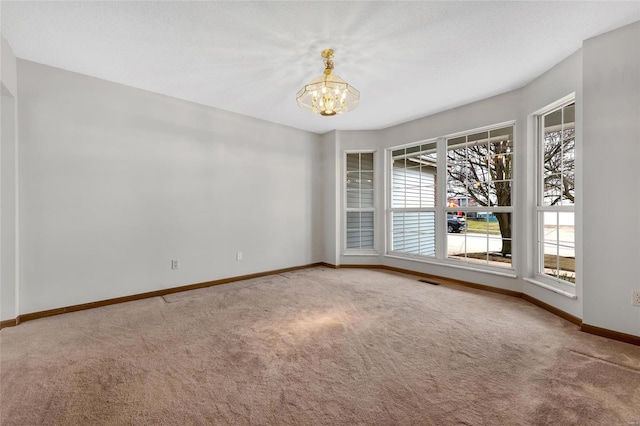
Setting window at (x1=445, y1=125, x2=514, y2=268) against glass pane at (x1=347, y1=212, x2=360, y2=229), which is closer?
window at (x1=445, y1=125, x2=514, y2=268)

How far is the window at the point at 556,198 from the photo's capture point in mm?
3029

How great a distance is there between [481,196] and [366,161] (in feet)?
7.12

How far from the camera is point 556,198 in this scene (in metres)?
3.21

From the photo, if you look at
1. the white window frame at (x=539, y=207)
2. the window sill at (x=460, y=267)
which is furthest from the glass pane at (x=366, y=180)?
the white window frame at (x=539, y=207)

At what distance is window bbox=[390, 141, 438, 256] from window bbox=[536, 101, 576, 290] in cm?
150

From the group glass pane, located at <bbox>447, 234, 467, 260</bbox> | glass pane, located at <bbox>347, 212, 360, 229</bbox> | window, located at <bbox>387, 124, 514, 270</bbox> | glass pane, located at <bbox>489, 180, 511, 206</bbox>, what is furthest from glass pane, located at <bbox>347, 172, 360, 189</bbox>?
glass pane, located at <bbox>489, 180, 511, 206</bbox>

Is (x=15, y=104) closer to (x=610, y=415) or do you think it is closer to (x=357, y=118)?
(x=357, y=118)

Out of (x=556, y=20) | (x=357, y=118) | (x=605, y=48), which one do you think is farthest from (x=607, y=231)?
(x=357, y=118)

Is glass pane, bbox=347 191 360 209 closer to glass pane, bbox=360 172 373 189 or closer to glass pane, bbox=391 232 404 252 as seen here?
glass pane, bbox=360 172 373 189

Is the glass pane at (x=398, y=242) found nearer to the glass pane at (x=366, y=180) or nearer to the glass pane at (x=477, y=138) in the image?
the glass pane at (x=366, y=180)

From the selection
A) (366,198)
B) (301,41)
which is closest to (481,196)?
(366,198)

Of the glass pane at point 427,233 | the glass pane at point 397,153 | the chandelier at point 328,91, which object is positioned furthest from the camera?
the glass pane at point 397,153

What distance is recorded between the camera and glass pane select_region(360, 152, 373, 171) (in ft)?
18.1

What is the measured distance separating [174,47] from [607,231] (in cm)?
425
